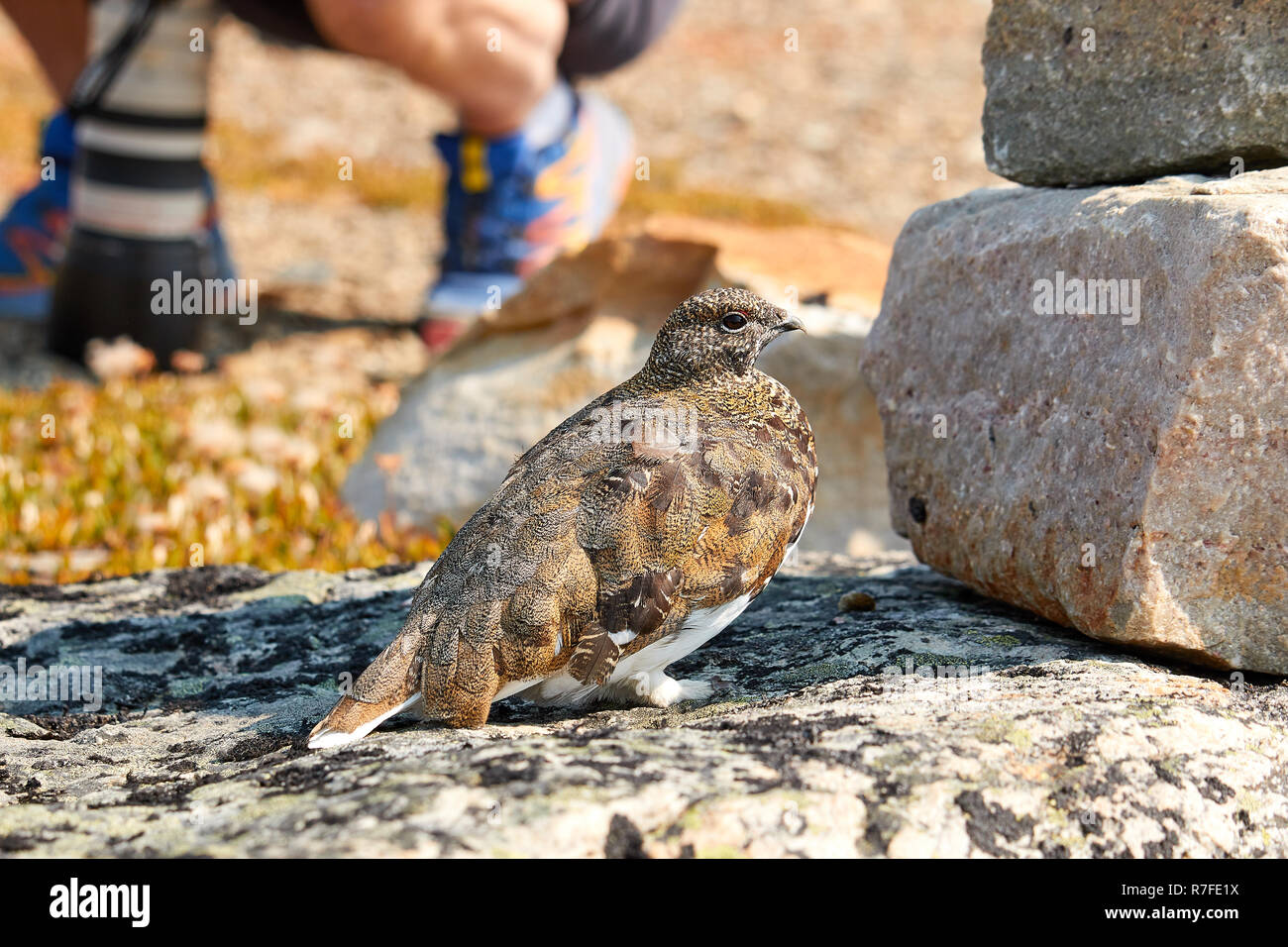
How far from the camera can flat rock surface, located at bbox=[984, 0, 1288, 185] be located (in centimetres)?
350

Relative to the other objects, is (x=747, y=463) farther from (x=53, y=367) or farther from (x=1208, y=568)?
(x=53, y=367)

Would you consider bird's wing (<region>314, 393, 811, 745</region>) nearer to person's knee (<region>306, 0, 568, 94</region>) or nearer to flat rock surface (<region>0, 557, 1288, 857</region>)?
flat rock surface (<region>0, 557, 1288, 857</region>)

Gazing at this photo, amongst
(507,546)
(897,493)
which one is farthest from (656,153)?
(507,546)

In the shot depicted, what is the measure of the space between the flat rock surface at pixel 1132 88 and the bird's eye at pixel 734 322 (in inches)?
43.0

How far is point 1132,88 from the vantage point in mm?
3693

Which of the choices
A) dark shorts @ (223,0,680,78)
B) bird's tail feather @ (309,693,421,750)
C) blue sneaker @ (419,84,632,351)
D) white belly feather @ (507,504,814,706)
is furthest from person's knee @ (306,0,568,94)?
bird's tail feather @ (309,693,421,750)

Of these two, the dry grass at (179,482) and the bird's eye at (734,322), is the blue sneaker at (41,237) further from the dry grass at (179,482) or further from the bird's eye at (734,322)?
the bird's eye at (734,322)

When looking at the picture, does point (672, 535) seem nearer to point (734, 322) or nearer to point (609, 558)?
point (609, 558)

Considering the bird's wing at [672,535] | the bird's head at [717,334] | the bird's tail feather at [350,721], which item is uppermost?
the bird's head at [717,334]

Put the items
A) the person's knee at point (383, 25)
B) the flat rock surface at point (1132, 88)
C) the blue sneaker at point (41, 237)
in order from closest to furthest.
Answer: the flat rock surface at point (1132, 88) → the person's knee at point (383, 25) → the blue sneaker at point (41, 237)

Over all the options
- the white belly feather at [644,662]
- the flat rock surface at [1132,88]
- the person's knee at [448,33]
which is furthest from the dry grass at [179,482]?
the flat rock surface at [1132,88]

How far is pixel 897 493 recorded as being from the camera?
4.26m

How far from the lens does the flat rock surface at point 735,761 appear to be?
256cm

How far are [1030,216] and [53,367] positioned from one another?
281 inches
